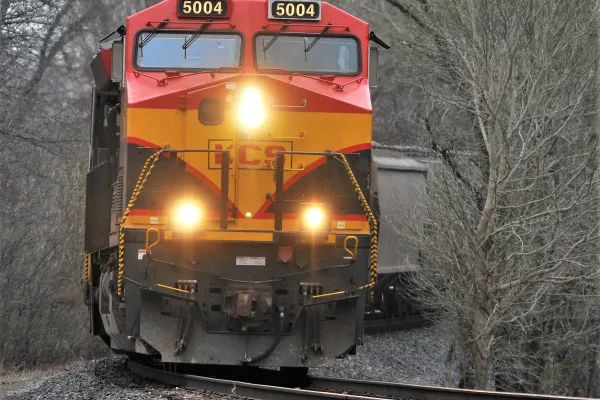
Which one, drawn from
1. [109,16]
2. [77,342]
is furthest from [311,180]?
[109,16]

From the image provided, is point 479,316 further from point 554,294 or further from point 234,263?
point 234,263

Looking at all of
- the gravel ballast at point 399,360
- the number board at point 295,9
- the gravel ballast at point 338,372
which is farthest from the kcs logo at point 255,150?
the gravel ballast at point 399,360

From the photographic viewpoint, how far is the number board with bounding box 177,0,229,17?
10.6m

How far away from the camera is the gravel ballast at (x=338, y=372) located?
996cm

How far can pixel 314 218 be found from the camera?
1022 centimetres

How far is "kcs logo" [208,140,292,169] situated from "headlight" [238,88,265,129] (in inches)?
7.5

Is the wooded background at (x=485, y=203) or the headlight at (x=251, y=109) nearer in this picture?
the headlight at (x=251, y=109)

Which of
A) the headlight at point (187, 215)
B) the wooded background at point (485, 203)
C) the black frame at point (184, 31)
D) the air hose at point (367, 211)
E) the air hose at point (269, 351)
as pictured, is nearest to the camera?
the air hose at point (269, 351)

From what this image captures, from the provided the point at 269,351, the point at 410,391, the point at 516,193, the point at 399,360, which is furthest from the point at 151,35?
the point at 399,360

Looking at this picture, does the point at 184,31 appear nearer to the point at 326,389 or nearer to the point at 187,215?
the point at 187,215

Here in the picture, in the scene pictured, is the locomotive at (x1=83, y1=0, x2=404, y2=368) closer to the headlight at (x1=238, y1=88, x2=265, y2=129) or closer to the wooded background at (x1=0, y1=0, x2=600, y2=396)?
the headlight at (x1=238, y1=88, x2=265, y2=129)

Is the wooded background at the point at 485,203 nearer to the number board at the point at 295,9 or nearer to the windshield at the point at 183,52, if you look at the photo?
the number board at the point at 295,9

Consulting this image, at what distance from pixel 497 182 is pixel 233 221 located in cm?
706

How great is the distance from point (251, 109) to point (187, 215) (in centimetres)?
125
